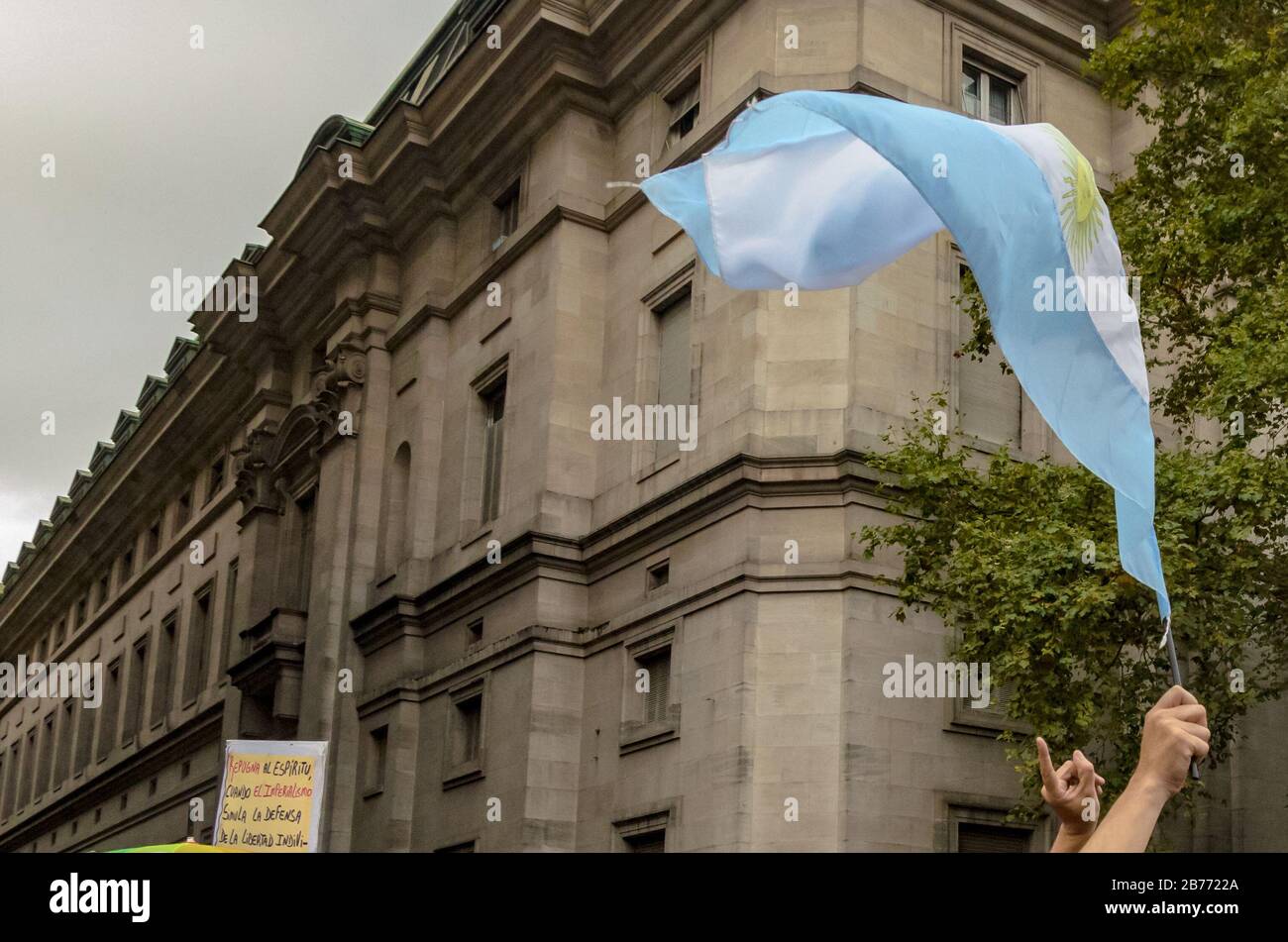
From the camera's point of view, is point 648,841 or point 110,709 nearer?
point 648,841

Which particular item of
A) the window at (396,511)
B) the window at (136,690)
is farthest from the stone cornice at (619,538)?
the window at (136,690)

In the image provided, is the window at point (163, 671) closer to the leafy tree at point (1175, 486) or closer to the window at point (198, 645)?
the window at point (198, 645)

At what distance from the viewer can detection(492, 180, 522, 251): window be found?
34781mm

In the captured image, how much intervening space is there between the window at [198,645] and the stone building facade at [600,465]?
12.9 feet

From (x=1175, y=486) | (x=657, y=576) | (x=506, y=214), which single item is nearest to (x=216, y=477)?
(x=506, y=214)

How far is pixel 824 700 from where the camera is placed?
79.9 ft

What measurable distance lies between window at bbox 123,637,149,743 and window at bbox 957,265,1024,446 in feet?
119

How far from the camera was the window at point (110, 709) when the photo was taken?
58719 millimetres

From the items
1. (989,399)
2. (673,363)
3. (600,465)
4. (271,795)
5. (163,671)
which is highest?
(673,363)

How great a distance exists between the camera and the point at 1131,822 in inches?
134

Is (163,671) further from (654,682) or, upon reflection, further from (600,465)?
(654,682)

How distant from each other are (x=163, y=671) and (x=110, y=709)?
6728mm
